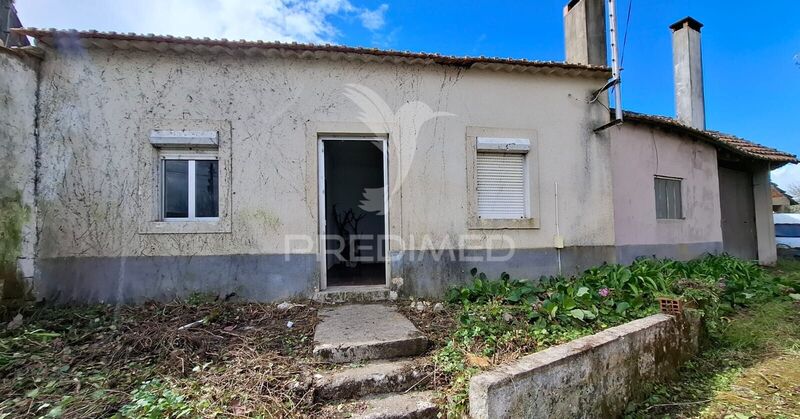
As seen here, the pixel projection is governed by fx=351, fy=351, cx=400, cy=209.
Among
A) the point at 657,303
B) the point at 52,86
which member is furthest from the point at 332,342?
the point at 52,86

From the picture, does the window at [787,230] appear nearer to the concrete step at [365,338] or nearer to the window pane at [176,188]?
the concrete step at [365,338]

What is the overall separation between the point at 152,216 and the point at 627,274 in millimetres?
6784

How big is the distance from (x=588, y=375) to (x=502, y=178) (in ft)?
11.4

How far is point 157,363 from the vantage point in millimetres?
3145

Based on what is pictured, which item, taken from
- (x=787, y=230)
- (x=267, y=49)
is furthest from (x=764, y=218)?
(x=267, y=49)

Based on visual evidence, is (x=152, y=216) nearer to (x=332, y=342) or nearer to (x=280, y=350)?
(x=280, y=350)

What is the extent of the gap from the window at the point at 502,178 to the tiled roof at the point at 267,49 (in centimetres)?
122

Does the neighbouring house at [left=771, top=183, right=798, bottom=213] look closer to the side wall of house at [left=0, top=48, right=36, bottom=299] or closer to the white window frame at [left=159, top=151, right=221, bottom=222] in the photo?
the white window frame at [left=159, top=151, right=221, bottom=222]

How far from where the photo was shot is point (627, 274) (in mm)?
5125

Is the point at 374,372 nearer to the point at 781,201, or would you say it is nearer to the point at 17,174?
the point at 17,174

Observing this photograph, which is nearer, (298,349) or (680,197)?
(298,349)

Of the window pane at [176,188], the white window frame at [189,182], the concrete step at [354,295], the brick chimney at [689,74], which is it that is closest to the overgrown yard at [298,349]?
the concrete step at [354,295]

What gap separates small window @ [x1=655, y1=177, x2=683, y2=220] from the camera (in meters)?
7.93

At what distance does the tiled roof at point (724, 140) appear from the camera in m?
7.37
